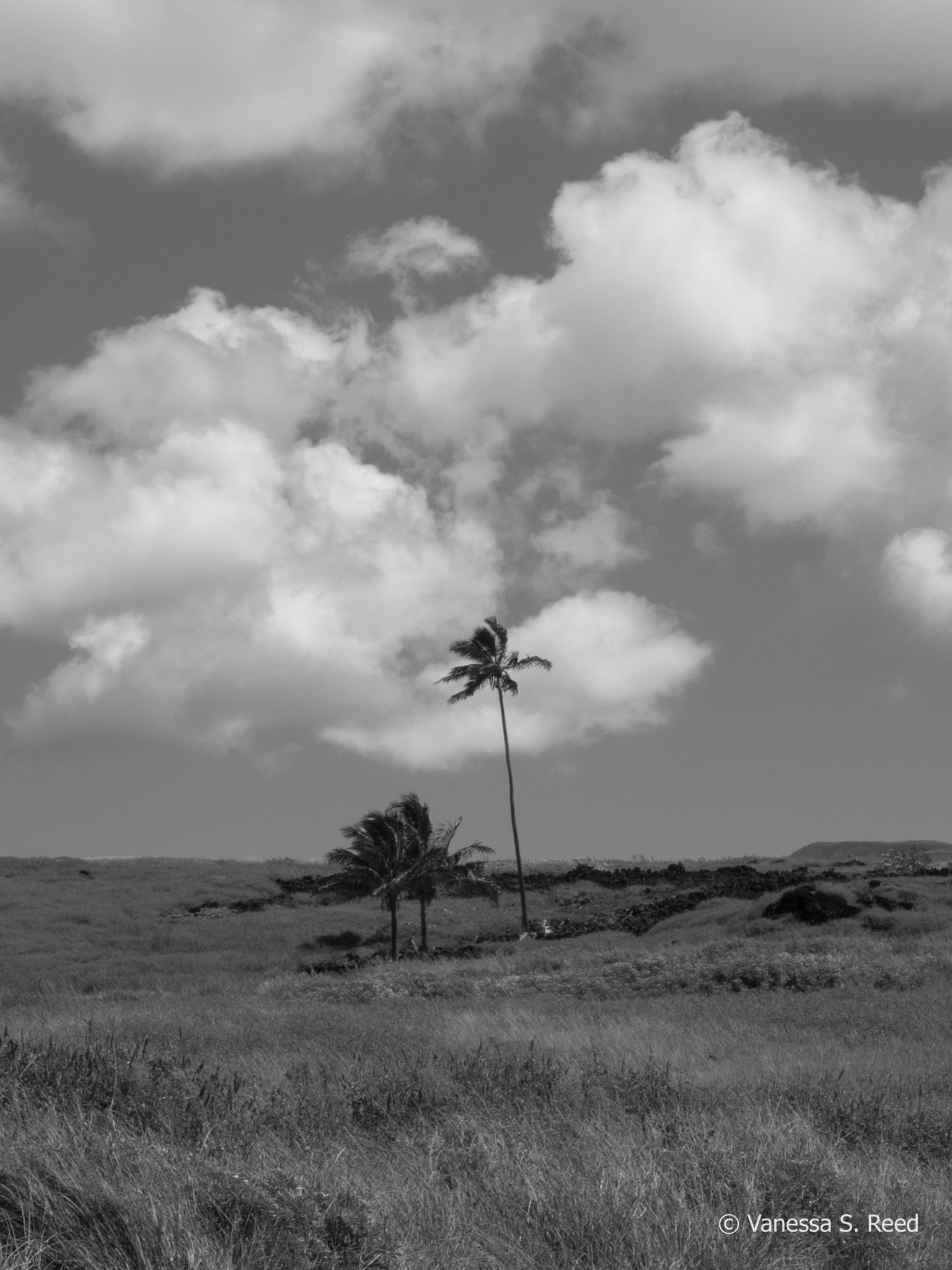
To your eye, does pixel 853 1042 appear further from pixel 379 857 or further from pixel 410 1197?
pixel 379 857

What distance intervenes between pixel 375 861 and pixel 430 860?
8.02 ft

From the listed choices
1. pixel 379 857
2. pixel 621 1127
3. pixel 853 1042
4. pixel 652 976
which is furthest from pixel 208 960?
pixel 621 1127

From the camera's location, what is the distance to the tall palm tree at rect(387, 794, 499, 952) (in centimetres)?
4856

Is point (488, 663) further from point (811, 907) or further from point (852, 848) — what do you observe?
point (852, 848)

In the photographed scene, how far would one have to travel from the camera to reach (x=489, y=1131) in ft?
30.8

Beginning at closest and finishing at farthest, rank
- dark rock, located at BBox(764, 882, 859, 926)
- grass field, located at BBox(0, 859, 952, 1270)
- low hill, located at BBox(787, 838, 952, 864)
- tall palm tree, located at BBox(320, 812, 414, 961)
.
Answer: grass field, located at BBox(0, 859, 952, 1270) < dark rock, located at BBox(764, 882, 859, 926) < tall palm tree, located at BBox(320, 812, 414, 961) < low hill, located at BBox(787, 838, 952, 864)

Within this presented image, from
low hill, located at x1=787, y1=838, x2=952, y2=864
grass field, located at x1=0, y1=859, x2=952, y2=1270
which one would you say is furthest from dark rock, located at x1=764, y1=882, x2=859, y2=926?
low hill, located at x1=787, y1=838, x2=952, y2=864

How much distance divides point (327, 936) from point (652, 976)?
25329 millimetres

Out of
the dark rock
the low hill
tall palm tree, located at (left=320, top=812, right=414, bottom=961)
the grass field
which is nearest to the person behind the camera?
the grass field

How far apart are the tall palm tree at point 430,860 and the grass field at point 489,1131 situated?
20307 millimetres

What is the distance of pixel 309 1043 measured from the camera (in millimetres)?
18734

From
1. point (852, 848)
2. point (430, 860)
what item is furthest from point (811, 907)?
point (852, 848)

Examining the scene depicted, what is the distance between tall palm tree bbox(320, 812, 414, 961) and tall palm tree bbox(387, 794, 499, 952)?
39cm

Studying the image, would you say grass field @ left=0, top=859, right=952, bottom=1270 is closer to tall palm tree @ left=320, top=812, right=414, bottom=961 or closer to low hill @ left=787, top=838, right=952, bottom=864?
tall palm tree @ left=320, top=812, right=414, bottom=961
